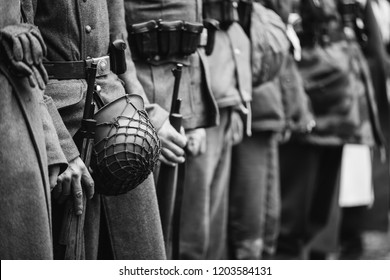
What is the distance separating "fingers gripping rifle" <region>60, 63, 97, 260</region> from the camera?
312 cm

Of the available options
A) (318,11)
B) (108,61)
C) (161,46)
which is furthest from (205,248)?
(318,11)

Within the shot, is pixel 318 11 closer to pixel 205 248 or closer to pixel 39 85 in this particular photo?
pixel 205 248

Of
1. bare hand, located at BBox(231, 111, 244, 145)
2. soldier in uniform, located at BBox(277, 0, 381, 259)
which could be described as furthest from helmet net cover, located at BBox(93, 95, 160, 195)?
soldier in uniform, located at BBox(277, 0, 381, 259)

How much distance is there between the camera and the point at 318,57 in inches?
243

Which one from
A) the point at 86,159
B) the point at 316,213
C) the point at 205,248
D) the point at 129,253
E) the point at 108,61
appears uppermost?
the point at 108,61

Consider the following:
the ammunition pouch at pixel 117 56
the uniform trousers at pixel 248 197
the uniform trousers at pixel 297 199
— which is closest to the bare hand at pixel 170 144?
the ammunition pouch at pixel 117 56

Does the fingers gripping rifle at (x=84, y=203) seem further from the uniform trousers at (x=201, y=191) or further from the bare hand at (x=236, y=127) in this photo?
the bare hand at (x=236, y=127)

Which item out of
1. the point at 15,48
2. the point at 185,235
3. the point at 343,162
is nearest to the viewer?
the point at 15,48

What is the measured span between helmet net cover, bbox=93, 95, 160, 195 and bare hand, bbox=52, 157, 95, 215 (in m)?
0.11

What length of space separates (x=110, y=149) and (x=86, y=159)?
0.08 m

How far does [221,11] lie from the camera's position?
469 centimetres

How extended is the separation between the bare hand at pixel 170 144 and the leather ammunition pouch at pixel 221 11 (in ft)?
3.36

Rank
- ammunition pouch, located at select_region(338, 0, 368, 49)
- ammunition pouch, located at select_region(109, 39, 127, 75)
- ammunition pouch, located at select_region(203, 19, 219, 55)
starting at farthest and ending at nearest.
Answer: ammunition pouch, located at select_region(338, 0, 368, 49)
ammunition pouch, located at select_region(203, 19, 219, 55)
ammunition pouch, located at select_region(109, 39, 127, 75)

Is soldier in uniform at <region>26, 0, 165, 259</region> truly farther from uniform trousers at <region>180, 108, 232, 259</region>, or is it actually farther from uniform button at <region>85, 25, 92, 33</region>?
uniform trousers at <region>180, 108, 232, 259</region>
